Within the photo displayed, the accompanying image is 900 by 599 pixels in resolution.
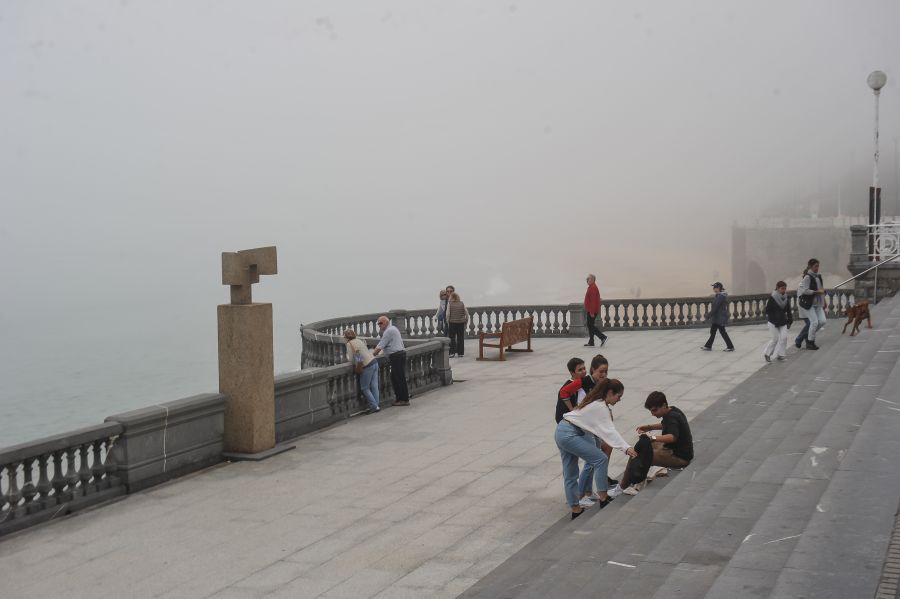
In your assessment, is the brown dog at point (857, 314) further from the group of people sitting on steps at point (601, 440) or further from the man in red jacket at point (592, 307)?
the group of people sitting on steps at point (601, 440)

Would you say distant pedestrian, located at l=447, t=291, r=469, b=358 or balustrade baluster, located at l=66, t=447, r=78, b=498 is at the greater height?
distant pedestrian, located at l=447, t=291, r=469, b=358

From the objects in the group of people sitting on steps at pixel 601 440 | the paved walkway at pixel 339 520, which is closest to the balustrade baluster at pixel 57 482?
the paved walkway at pixel 339 520

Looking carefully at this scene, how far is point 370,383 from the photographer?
1570 centimetres

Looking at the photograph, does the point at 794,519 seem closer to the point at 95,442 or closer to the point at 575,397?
the point at 575,397

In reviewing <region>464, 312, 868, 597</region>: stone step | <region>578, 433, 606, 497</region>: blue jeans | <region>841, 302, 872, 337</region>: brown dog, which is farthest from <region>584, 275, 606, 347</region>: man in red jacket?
<region>578, 433, 606, 497</region>: blue jeans

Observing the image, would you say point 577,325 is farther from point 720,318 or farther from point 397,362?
point 397,362

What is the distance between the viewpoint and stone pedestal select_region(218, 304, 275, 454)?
41.3 feet

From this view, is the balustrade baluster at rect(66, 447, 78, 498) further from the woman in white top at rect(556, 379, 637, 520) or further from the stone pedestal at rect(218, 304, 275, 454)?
the woman in white top at rect(556, 379, 637, 520)

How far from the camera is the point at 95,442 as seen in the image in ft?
34.8

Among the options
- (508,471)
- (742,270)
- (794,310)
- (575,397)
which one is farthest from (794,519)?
(742,270)

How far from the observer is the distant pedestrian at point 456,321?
2298cm

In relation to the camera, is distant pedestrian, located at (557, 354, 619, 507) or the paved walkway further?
distant pedestrian, located at (557, 354, 619, 507)

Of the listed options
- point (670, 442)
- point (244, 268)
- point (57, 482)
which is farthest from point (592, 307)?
point (57, 482)

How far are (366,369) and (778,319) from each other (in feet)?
27.7
